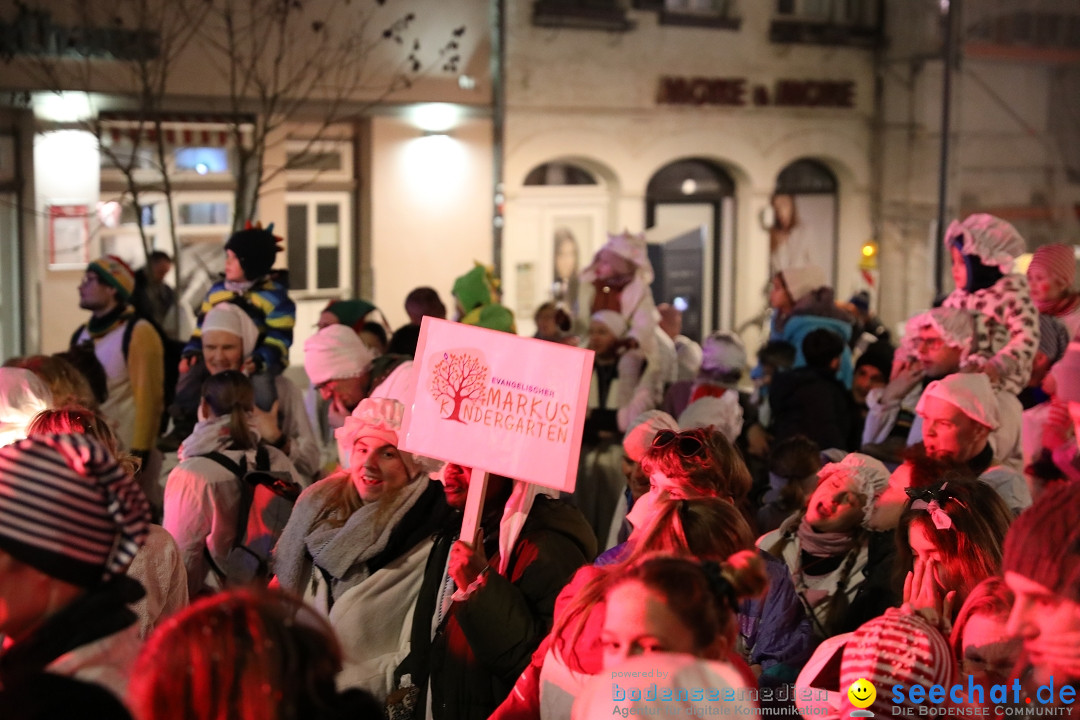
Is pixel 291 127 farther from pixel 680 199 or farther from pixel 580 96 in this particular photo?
pixel 680 199

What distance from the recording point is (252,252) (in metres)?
7.12

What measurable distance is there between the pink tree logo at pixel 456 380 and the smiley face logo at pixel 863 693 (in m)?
1.52

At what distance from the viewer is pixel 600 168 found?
48.1 ft

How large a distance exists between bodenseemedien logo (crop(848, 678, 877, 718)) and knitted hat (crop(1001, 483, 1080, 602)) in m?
0.38

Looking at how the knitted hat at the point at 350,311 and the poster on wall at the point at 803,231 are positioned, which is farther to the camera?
the poster on wall at the point at 803,231

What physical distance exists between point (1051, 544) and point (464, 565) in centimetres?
169

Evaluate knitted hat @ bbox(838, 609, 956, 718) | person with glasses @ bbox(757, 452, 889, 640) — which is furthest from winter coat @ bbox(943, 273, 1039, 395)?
knitted hat @ bbox(838, 609, 956, 718)

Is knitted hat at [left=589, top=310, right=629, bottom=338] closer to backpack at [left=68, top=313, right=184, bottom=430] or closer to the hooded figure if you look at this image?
the hooded figure

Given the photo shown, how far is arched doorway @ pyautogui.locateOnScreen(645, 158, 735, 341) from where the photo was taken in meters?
15.3

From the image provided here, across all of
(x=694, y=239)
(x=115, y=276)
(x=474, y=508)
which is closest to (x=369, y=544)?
(x=474, y=508)

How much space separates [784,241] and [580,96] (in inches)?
140

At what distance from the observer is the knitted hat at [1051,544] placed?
2182mm

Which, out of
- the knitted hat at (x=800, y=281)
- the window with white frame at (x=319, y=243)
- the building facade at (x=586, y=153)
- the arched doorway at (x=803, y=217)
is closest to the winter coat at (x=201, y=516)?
the knitted hat at (x=800, y=281)

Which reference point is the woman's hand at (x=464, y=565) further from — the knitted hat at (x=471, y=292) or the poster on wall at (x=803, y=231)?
the poster on wall at (x=803, y=231)
